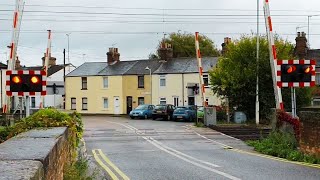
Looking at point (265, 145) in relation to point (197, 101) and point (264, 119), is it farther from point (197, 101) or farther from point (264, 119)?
point (197, 101)

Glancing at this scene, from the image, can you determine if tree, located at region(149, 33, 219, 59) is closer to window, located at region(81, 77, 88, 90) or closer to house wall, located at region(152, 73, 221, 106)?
window, located at region(81, 77, 88, 90)

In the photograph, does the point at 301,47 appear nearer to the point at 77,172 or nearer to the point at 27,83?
the point at 27,83

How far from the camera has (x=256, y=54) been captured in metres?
40.1

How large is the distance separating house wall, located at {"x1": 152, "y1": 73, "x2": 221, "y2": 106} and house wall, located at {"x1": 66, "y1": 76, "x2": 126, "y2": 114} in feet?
16.5

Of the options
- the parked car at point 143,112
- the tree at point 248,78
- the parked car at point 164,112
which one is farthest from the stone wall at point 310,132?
the parked car at point 143,112

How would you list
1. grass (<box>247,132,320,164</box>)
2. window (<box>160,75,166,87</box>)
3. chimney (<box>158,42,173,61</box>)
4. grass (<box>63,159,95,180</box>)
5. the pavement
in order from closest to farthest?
grass (<box>63,159,95,180</box>), the pavement, grass (<box>247,132,320,164</box>), window (<box>160,75,166,87</box>), chimney (<box>158,42,173,61</box>)

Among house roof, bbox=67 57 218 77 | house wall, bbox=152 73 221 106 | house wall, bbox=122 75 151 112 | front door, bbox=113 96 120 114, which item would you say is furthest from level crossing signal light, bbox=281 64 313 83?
front door, bbox=113 96 120 114

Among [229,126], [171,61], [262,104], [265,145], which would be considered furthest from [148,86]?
[265,145]

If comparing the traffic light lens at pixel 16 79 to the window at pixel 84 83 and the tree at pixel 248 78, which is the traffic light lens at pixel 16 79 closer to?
the tree at pixel 248 78

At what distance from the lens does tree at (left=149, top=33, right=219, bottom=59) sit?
91.8m

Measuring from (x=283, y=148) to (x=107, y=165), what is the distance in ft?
24.2

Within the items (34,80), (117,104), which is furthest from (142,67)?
(34,80)

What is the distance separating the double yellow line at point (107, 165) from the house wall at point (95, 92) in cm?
4469

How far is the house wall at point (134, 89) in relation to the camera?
64000 millimetres
